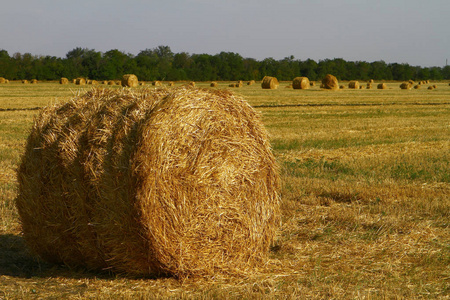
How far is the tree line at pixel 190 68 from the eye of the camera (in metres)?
74.5

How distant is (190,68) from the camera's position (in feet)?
283

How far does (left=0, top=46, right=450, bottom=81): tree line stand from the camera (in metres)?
74.5

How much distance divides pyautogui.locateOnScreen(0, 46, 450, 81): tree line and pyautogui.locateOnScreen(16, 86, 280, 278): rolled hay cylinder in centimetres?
6408

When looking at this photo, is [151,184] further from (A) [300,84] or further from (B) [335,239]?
(A) [300,84]

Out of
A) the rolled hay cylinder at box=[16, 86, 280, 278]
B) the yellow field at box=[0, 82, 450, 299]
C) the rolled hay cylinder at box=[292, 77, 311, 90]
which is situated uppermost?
the rolled hay cylinder at box=[292, 77, 311, 90]

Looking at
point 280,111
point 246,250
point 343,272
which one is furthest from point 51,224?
point 280,111

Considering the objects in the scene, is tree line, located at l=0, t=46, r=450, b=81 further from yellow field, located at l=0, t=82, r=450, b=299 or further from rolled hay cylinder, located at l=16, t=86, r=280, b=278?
rolled hay cylinder, located at l=16, t=86, r=280, b=278

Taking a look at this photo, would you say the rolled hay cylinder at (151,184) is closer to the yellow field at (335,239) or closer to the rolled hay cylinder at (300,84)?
the yellow field at (335,239)

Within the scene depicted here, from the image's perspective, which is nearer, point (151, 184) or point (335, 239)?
point (151, 184)

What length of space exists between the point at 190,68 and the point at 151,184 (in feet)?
272

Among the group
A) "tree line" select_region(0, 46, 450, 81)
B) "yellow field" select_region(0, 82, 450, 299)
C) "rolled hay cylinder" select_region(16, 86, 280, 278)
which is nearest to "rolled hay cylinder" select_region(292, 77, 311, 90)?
"tree line" select_region(0, 46, 450, 81)

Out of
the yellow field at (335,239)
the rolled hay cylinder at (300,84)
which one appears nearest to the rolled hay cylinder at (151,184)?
the yellow field at (335,239)

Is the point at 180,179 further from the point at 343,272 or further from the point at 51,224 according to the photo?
the point at 343,272

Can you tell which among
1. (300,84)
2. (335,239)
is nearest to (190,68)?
(300,84)
